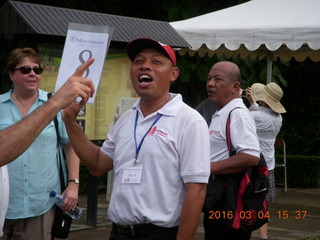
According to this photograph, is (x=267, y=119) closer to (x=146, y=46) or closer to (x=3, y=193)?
A: (x=146, y=46)

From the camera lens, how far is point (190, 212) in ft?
11.7

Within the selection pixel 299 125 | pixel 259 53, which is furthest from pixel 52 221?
pixel 299 125

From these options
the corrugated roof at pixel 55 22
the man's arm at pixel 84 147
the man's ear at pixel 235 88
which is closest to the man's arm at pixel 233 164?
the man's ear at pixel 235 88

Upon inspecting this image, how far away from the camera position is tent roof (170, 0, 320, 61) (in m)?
9.34

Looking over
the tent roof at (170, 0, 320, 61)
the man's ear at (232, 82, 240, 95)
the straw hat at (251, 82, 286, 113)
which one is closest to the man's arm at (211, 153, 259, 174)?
the man's ear at (232, 82, 240, 95)

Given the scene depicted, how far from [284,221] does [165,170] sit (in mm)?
6837

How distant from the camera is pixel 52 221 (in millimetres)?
4812

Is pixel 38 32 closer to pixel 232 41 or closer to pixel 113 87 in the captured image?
pixel 113 87

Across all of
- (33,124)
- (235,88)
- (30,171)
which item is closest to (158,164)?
(33,124)

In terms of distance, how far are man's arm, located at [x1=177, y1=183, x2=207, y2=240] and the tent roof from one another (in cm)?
597

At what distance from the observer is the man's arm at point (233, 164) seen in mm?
4848

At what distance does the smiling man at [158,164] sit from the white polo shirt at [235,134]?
126 centimetres

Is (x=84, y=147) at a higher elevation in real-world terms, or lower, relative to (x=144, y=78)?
lower

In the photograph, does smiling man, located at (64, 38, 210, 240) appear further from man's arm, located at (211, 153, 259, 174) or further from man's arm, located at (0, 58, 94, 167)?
man's arm, located at (211, 153, 259, 174)
